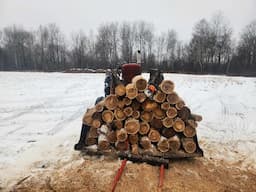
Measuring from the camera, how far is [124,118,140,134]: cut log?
11.1 ft

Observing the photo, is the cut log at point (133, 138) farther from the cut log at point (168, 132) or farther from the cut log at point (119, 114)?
the cut log at point (168, 132)

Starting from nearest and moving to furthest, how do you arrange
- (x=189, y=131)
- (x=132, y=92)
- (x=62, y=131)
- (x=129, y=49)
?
1. (x=132, y=92)
2. (x=189, y=131)
3. (x=62, y=131)
4. (x=129, y=49)

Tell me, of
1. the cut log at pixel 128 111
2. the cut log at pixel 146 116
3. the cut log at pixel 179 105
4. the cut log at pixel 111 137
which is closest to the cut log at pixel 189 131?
the cut log at pixel 179 105

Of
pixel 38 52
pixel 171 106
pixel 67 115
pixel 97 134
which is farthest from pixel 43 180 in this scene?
pixel 38 52

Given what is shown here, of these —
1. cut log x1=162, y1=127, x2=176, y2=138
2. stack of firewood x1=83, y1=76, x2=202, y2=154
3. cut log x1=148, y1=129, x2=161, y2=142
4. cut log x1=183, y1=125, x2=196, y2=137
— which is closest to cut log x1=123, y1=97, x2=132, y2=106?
stack of firewood x1=83, y1=76, x2=202, y2=154

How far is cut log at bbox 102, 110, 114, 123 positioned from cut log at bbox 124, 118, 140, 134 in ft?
0.96

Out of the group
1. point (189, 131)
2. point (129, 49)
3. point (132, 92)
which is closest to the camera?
point (132, 92)

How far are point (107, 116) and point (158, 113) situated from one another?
0.89 metres

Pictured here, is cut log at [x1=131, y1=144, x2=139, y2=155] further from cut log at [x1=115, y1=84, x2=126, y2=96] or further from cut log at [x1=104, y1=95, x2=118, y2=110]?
cut log at [x1=115, y1=84, x2=126, y2=96]

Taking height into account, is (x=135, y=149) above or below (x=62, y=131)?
above

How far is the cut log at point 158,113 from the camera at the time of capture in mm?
3449

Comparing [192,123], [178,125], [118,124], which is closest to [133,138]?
[118,124]

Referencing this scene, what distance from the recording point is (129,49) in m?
43.2

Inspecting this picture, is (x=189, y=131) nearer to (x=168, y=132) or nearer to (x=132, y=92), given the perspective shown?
(x=168, y=132)
